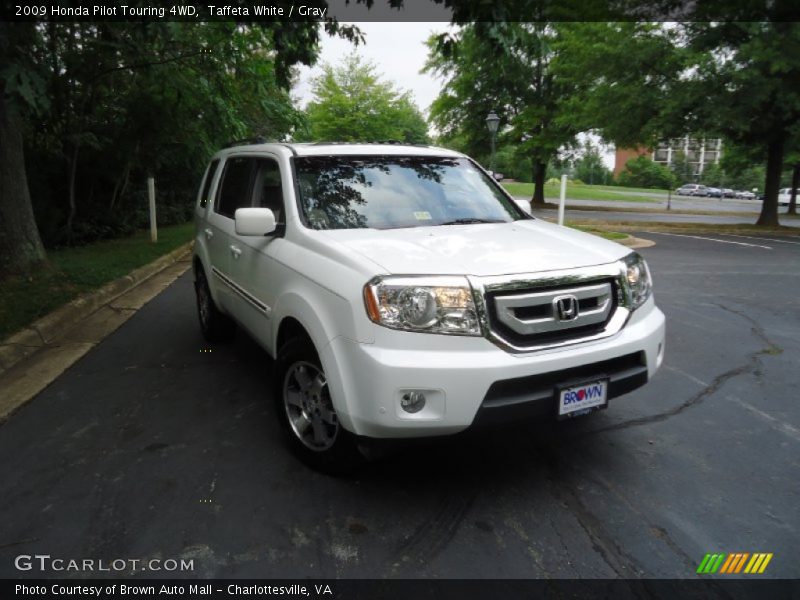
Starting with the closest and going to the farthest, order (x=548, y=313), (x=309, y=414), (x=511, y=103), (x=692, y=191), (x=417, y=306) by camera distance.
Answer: (x=417, y=306)
(x=548, y=313)
(x=309, y=414)
(x=511, y=103)
(x=692, y=191)

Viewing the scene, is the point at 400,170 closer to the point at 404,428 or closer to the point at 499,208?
the point at 499,208

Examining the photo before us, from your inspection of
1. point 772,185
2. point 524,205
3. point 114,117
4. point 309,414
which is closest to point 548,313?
point 309,414

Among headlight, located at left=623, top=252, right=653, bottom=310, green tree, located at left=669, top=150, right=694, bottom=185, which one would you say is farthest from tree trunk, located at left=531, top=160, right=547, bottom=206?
headlight, located at left=623, top=252, right=653, bottom=310

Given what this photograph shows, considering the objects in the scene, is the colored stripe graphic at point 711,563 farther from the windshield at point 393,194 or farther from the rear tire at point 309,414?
the windshield at point 393,194

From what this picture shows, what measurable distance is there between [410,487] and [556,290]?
4.18ft

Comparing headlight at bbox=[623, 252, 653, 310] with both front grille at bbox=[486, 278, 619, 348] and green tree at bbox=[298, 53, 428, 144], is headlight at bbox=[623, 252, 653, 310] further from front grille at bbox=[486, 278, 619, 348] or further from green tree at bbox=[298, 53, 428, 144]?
green tree at bbox=[298, 53, 428, 144]

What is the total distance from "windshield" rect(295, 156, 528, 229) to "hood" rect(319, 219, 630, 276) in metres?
0.19

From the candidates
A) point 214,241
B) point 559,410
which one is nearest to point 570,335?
point 559,410

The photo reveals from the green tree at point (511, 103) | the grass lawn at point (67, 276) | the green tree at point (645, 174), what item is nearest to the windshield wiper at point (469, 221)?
the grass lawn at point (67, 276)

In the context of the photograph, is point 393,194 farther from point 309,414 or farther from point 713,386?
point 713,386

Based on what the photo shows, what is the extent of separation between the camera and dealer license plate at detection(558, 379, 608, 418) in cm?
282

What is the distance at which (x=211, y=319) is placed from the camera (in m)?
5.60

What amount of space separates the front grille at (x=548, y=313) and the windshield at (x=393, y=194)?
1.09 m
